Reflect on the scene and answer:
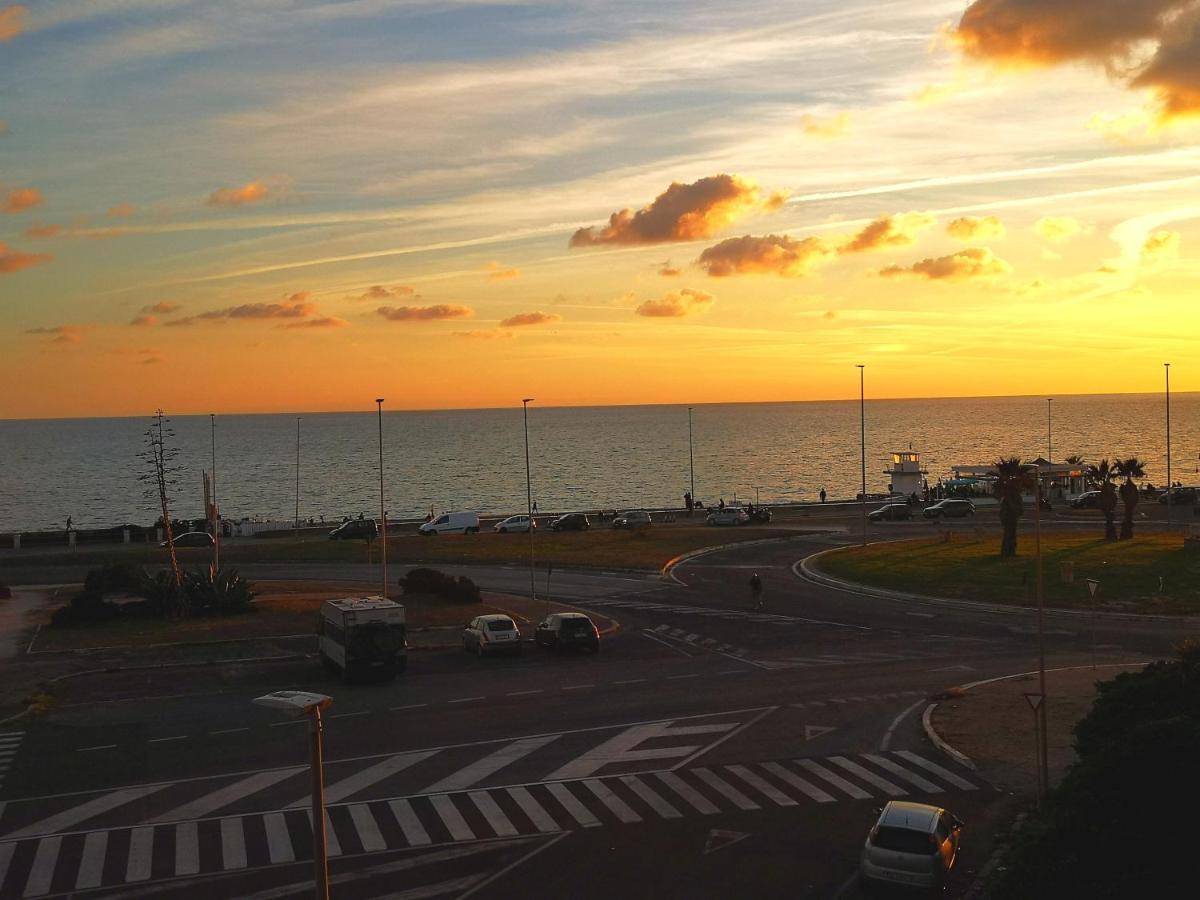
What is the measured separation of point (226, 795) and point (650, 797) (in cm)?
965

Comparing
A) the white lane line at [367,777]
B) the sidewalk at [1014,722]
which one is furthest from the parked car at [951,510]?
the white lane line at [367,777]

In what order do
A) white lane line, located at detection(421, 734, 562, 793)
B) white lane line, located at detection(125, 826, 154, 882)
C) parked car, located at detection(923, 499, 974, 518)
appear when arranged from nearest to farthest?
white lane line, located at detection(125, 826, 154, 882), white lane line, located at detection(421, 734, 562, 793), parked car, located at detection(923, 499, 974, 518)

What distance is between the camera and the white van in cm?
8769

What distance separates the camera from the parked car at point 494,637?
42.1 meters

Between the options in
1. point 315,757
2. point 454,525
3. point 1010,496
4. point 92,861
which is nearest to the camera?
point 315,757

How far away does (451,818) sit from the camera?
2353 centimetres

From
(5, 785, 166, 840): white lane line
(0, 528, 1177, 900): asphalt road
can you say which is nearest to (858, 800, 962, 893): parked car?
(0, 528, 1177, 900): asphalt road

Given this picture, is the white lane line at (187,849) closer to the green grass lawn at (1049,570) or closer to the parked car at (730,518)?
the green grass lawn at (1049,570)

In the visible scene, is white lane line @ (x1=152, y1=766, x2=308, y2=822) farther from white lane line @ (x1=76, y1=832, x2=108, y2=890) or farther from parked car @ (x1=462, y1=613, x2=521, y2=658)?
parked car @ (x1=462, y1=613, x2=521, y2=658)

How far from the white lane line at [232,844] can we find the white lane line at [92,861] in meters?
2.20

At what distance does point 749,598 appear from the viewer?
182ft

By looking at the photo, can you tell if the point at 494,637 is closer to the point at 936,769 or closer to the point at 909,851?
the point at 936,769

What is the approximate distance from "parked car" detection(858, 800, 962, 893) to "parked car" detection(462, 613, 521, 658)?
23.2 m

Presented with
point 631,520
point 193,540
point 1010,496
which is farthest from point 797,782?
point 193,540
